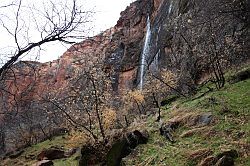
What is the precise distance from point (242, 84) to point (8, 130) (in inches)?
1829

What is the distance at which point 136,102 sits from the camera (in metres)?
37.6

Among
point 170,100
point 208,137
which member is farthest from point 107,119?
point 208,137

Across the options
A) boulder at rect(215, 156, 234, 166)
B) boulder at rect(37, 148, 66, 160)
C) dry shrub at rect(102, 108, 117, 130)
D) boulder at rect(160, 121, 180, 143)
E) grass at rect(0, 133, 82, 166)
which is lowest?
grass at rect(0, 133, 82, 166)

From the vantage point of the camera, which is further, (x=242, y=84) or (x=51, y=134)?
(x=51, y=134)

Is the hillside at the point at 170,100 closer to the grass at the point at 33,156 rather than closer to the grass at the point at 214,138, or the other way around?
the grass at the point at 214,138

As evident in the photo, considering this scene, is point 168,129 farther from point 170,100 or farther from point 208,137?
point 170,100

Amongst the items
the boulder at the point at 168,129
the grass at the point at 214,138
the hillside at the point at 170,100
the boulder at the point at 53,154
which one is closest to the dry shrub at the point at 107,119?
the hillside at the point at 170,100

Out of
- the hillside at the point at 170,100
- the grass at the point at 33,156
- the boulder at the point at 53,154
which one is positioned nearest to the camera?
the hillside at the point at 170,100

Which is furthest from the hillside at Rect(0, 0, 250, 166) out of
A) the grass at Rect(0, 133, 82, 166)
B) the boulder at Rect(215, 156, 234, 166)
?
the grass at Rect(0, 133, 82, 166)

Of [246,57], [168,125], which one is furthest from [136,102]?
[168,125]

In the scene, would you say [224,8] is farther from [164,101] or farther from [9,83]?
[9,83]

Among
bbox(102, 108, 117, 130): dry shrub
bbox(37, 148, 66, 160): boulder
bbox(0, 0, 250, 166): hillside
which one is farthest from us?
bbox(37, 148, 66, 160): boulder

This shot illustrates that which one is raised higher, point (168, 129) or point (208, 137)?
point (168, 129)

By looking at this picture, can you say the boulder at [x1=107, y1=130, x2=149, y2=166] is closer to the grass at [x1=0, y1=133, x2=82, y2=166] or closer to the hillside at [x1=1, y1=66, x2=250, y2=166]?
the hillside at [x1=1, y1=66, x2=250, y2=166]
